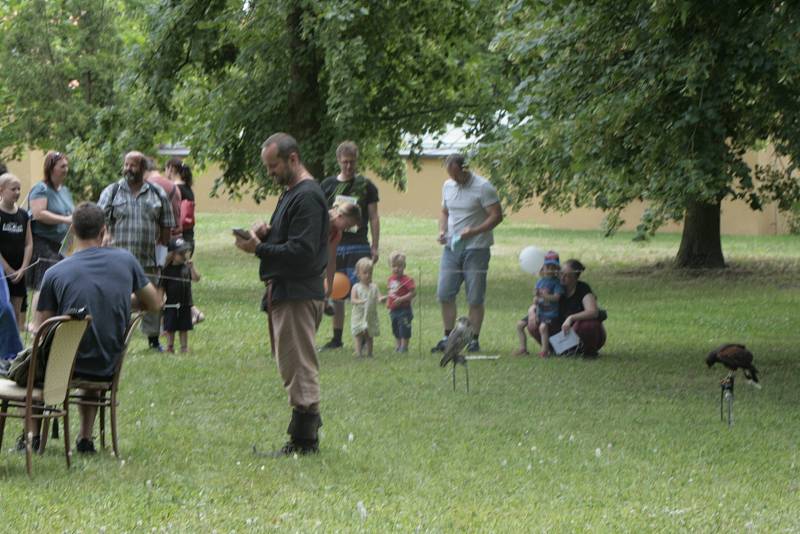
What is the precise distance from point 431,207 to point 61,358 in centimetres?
3920

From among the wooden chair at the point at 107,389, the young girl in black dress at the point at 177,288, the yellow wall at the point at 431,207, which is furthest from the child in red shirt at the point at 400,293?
the yellow wall at the point at 431,207

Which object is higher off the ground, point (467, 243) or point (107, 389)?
point (467, 243)

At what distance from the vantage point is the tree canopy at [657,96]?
37.9 feet

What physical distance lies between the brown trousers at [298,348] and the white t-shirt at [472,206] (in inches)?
225

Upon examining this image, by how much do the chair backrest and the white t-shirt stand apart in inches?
268

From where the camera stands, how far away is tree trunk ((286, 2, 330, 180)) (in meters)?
20.7

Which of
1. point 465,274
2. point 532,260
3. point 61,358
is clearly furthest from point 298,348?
point 532,260

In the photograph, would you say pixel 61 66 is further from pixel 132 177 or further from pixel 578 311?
pixel 578 311

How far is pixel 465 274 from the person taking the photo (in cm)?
1437

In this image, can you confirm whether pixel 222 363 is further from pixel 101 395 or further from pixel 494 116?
pixel 494 116

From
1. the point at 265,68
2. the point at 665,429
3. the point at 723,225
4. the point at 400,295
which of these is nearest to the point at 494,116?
the point at 265,68

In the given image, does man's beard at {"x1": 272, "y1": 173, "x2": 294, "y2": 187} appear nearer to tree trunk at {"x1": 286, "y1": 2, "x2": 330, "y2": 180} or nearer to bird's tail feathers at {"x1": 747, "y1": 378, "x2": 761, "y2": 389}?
bird's tail feathers at {"x1": 747, "y1": 378, "x2": 761, "y2": 389}

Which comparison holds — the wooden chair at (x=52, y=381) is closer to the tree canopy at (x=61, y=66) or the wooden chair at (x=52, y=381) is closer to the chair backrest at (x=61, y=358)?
the chair backrest at (x=61, y=358)

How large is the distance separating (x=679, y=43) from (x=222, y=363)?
5.09m
